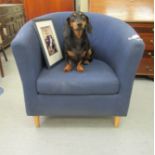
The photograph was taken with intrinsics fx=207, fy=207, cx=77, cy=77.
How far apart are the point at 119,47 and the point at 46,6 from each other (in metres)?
2.45

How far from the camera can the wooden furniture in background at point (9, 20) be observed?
3.45 m

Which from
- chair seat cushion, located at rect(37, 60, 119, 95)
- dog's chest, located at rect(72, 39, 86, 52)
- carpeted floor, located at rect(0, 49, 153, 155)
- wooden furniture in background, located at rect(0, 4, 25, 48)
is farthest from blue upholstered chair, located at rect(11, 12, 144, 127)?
wooden furniture in background, located at rect(0, 4, 25, 48)

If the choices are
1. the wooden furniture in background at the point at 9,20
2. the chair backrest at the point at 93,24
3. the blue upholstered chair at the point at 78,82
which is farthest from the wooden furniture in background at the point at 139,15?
the wooden furniture in background at the point at 9,20

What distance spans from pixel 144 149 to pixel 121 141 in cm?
17

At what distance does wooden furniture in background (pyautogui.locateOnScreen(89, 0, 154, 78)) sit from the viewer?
2281 mm

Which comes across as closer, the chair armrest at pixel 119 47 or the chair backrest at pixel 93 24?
the chair armrest at pixel 119 47

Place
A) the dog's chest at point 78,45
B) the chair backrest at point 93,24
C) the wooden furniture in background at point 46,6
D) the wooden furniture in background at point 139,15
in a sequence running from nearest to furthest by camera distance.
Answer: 1. the dog's chest at point 78,45
2. the chair backrest at point 93,24
3. the wooden furniture in background at point 139,15
4. the wooden furniture in background at point 46,6

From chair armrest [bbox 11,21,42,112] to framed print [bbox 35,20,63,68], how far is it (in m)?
0.07

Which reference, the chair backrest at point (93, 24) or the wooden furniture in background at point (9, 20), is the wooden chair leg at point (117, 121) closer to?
the chair backrest at point (93, 24)

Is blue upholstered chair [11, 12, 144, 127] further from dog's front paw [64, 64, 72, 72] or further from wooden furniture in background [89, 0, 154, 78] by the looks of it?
wooden furniture in background [89, 0, 154, 78]

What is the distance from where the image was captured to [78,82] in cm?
149

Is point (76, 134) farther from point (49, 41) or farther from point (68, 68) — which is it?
point (49, 41)

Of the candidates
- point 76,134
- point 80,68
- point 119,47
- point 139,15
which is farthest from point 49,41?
→ point 139,15

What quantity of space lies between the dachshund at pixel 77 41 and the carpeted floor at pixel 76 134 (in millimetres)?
504
